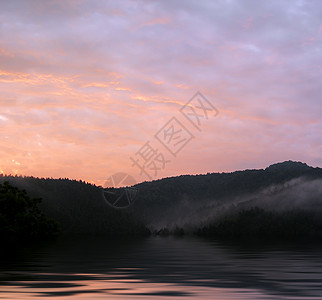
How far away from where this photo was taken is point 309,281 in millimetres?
30344

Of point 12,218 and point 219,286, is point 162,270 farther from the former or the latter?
point 12,218

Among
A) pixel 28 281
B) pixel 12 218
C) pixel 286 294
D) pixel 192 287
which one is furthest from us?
pixel 12 218

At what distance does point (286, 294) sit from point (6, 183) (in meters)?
117

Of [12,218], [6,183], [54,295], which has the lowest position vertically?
[54,295]

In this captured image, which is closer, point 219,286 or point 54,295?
point 54,295

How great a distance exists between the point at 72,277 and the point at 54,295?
28.1ft

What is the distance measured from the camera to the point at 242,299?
2298 cm

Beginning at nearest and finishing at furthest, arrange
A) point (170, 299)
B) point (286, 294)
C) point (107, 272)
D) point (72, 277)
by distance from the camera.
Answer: point (170, 299) → point (286, 294) → point (72, 277) → point (107, 272)

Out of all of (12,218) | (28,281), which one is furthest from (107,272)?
(12,218)

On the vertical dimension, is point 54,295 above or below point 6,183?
below

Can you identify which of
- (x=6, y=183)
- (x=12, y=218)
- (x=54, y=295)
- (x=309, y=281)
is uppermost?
(x=6, y=183)

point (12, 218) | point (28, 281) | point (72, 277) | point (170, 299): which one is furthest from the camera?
point (12, 218)

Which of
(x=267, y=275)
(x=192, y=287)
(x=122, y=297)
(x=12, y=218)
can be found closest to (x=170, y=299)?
(x=122, y=297)

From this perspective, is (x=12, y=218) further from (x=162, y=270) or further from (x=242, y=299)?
(x=242, y=299)
